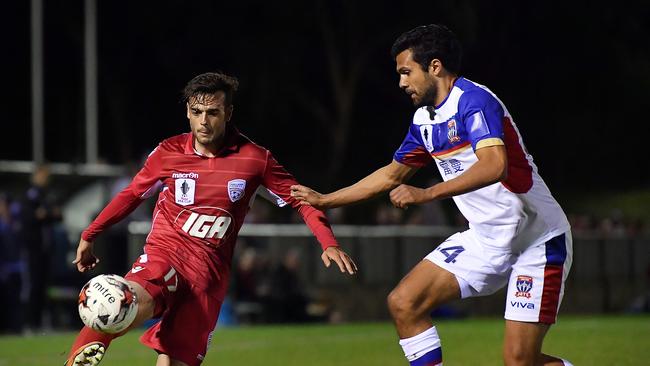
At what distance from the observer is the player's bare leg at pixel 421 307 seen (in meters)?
7.28

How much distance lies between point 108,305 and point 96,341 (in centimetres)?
31

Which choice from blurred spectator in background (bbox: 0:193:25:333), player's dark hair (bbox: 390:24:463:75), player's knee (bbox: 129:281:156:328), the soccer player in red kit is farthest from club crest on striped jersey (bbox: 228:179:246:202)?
blurred spectator in background (bbox: 0:193:25:333)

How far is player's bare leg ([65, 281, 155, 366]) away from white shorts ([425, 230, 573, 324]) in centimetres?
161

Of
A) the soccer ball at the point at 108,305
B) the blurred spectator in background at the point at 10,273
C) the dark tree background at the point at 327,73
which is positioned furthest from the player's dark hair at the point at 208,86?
the dark tree background at the point at 327,73

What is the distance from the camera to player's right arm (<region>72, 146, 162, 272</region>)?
25.1 ft

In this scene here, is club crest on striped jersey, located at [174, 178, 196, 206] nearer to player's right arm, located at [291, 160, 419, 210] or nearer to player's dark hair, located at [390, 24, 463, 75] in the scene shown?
player's right arm, located at [291, 160, 419, 210]

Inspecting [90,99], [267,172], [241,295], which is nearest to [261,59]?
[90,99]

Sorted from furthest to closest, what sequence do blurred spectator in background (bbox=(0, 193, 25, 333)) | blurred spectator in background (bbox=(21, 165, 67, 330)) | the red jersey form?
blurred spectator in background (bbox=(0, 193, 25, 333)), blurred spectator in background (bbox=(21, 165, 67, 330)), the red jersey

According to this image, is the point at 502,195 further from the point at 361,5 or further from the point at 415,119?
the point at 361,5

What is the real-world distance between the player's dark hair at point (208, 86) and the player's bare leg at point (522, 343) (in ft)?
6.66

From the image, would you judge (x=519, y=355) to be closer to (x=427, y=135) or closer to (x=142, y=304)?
(x=427, y=135)

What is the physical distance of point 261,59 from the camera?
39000 mm

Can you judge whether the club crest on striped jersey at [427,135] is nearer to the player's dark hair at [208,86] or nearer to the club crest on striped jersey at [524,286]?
the club crest on striped jersey at [524,286]

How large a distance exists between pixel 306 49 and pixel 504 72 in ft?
20.7
